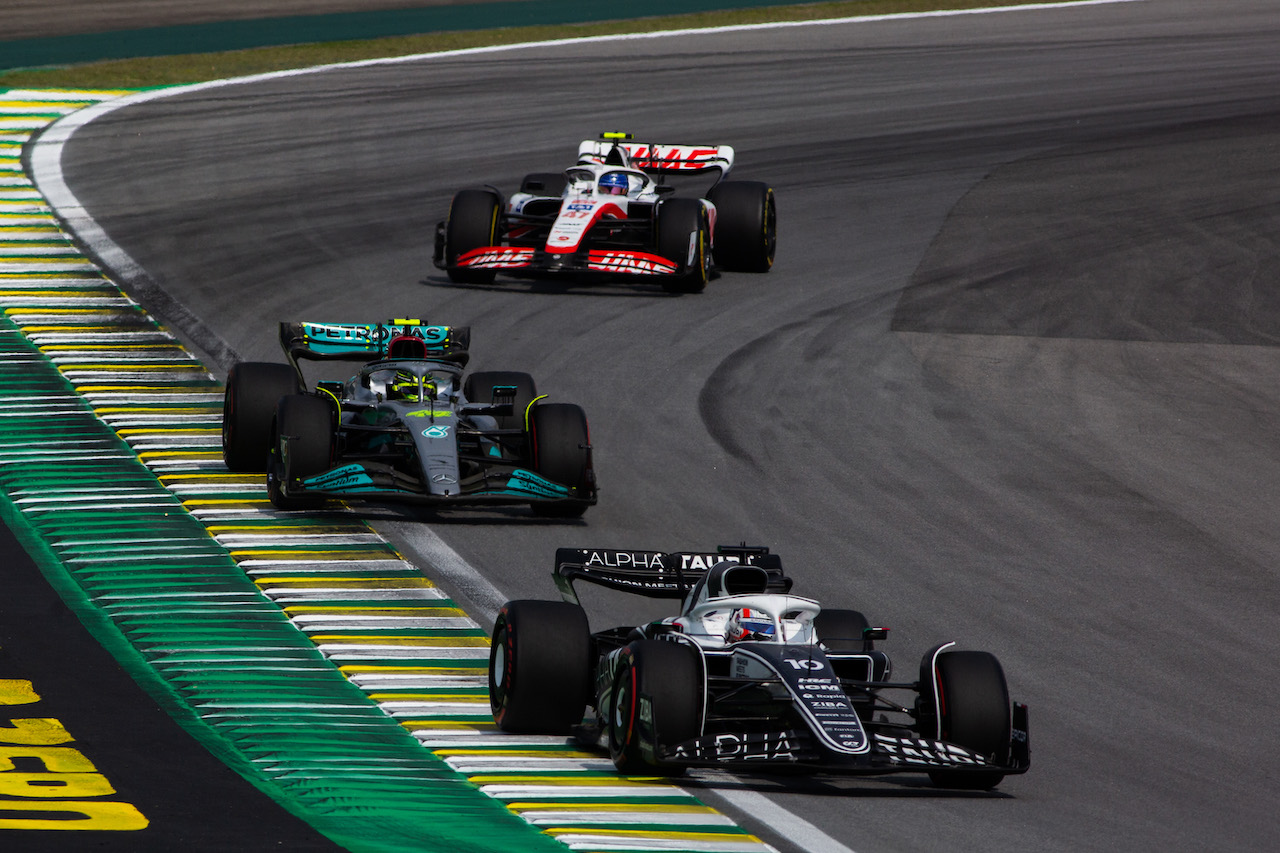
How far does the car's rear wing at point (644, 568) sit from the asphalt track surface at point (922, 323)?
1808 millimetres

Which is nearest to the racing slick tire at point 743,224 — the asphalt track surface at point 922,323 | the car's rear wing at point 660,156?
the car's rear wing at point 660,156

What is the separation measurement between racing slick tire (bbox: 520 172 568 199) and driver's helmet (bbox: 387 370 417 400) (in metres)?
9.63

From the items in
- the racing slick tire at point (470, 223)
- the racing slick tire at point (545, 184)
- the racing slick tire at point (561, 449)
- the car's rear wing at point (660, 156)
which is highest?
the car's rear wing at point (660, 156)

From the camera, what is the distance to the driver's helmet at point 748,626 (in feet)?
36.2

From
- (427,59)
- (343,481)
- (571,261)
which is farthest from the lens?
(427,59)

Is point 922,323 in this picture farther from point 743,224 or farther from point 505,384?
point 505,384

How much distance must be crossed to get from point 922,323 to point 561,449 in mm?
9080

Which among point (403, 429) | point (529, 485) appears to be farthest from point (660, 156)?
point (529, 485)

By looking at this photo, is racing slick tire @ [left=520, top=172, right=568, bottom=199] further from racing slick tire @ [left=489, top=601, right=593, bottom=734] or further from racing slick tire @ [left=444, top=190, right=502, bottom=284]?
racing slick tire @ [left=489, top=601, right=593, bottom=734]

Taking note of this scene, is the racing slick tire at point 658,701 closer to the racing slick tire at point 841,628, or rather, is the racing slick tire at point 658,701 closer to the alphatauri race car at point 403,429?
the racing slick tire at point 841,628

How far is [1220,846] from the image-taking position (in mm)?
9953

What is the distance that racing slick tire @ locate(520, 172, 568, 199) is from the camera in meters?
26.3

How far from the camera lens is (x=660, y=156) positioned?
2639 cm

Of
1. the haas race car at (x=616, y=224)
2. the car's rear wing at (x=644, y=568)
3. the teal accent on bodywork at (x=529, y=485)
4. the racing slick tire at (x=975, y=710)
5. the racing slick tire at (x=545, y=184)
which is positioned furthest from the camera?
the racing slick tire at (x=545, y=184)
